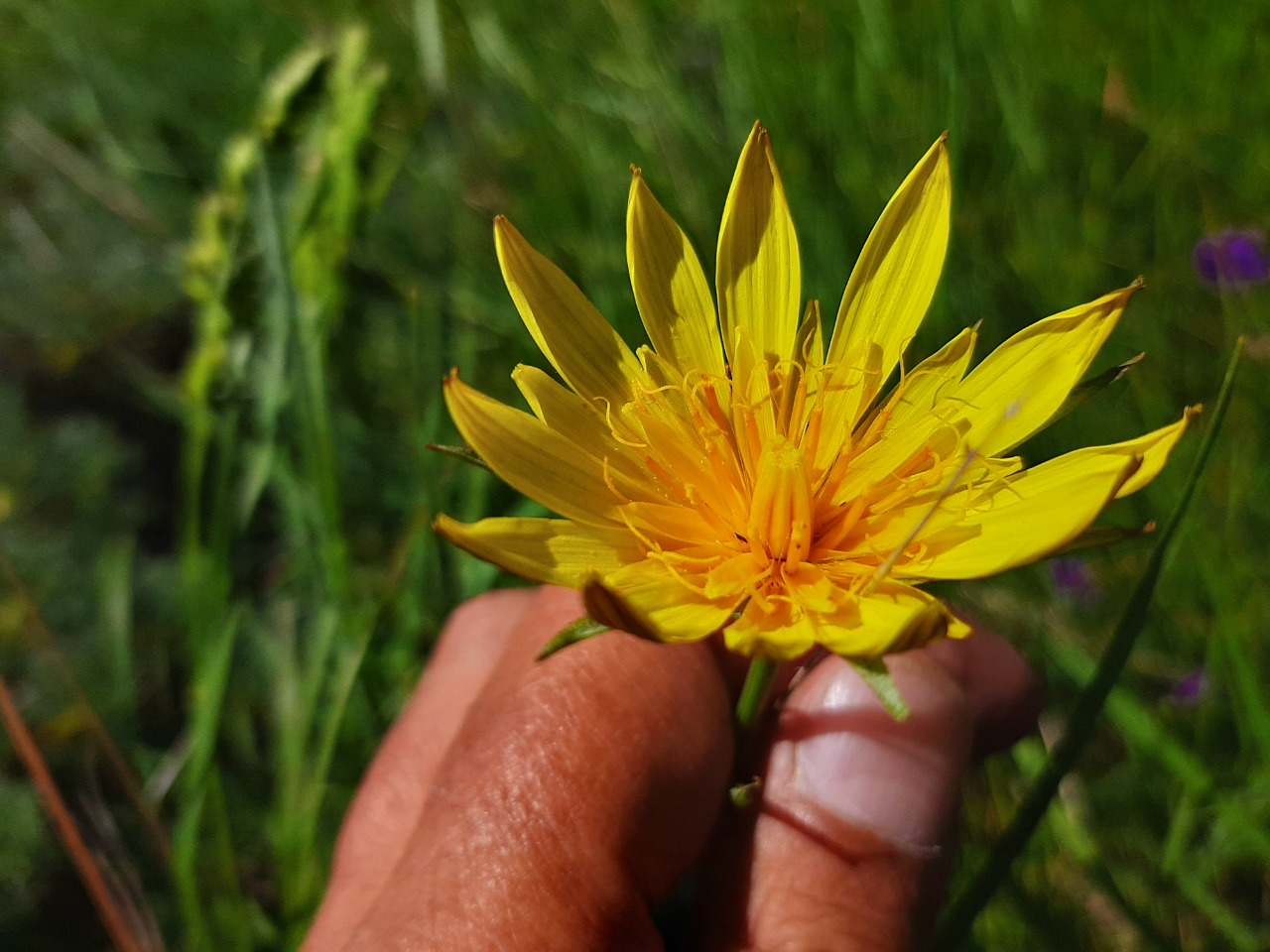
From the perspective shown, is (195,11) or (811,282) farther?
(195,11)

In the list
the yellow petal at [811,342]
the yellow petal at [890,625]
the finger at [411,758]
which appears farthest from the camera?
the finger at [411,758]

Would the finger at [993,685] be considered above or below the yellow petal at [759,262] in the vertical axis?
below

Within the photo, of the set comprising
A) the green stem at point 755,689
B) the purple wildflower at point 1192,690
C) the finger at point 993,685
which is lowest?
the purple wildflower at point 1192,690

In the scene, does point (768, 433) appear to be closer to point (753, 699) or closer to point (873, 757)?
point (753, 699)

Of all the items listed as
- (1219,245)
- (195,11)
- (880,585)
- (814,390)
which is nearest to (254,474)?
(814,390)

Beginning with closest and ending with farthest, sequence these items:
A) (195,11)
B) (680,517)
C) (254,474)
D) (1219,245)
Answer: (680,517)
(254,474)
(1219,245)
(195,11)

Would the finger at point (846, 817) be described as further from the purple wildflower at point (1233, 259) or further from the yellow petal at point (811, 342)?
the purple wildflower at point (1233, 259)

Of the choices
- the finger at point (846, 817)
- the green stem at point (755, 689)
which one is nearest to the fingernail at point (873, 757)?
the finger at point (846, 817)

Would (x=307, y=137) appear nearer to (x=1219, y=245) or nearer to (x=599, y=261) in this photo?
(x=599, y=261)
